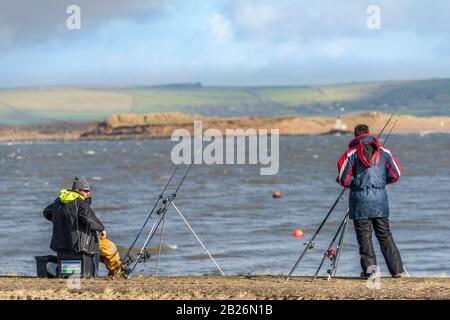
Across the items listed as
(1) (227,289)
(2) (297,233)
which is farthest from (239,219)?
(1) (227,289)

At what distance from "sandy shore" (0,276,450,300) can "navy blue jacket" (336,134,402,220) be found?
0.79 metres

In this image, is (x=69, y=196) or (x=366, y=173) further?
(x=69, y=196)

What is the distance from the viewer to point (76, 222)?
12953 millimetres

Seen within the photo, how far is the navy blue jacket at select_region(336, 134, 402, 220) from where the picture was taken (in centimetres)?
1245

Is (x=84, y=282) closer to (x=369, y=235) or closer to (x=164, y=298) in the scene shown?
(x=164, y=298)

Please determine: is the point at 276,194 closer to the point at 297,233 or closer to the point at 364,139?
the point at 297,233

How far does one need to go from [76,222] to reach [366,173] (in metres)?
3.20

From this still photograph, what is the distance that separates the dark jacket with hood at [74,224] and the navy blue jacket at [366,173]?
2749 millimetres

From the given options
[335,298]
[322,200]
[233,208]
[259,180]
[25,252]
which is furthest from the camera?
[259,180]
